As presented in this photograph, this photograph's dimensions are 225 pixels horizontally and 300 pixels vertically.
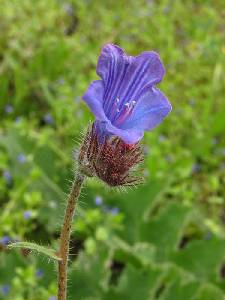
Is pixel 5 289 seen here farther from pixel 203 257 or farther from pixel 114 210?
pixel 203 257

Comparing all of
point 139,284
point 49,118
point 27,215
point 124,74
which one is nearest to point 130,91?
point 124,74

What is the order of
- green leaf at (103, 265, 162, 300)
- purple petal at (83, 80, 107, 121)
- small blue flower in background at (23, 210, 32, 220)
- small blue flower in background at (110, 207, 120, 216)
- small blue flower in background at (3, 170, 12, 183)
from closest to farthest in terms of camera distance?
purple petal at (83, 80, 107, 121), green leaf at (103, 265, 162, 300), small blue flower in background at (23, 210, 32, 220), small blue flower in background at (110, 207, 120, 216), small blue flower in background at (3, 170, 12, 183)

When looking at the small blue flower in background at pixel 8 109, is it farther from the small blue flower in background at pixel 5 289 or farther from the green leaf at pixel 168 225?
the small blue flower in background at pixel 5 289

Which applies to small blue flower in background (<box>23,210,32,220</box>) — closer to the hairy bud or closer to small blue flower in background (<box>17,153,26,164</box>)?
small blue flower in background (<box>17,153,26,164</box>)

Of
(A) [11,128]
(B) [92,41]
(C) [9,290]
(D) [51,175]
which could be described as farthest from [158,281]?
(B) [92,41]

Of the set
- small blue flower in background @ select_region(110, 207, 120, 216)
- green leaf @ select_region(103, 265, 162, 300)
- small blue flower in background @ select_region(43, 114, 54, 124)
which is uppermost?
small blue flower in background @ select_region(43, 114, 54, 124)

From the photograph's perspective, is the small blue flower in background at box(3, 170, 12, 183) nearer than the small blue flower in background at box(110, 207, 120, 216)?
A: No

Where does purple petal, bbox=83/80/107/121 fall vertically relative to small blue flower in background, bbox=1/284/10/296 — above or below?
below

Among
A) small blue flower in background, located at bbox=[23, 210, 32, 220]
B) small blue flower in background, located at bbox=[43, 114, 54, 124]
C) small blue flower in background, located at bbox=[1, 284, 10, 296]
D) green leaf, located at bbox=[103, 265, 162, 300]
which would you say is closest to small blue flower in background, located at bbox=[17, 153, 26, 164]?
small blue flower in background, located at bbox=[23, 210, 32, 220]
